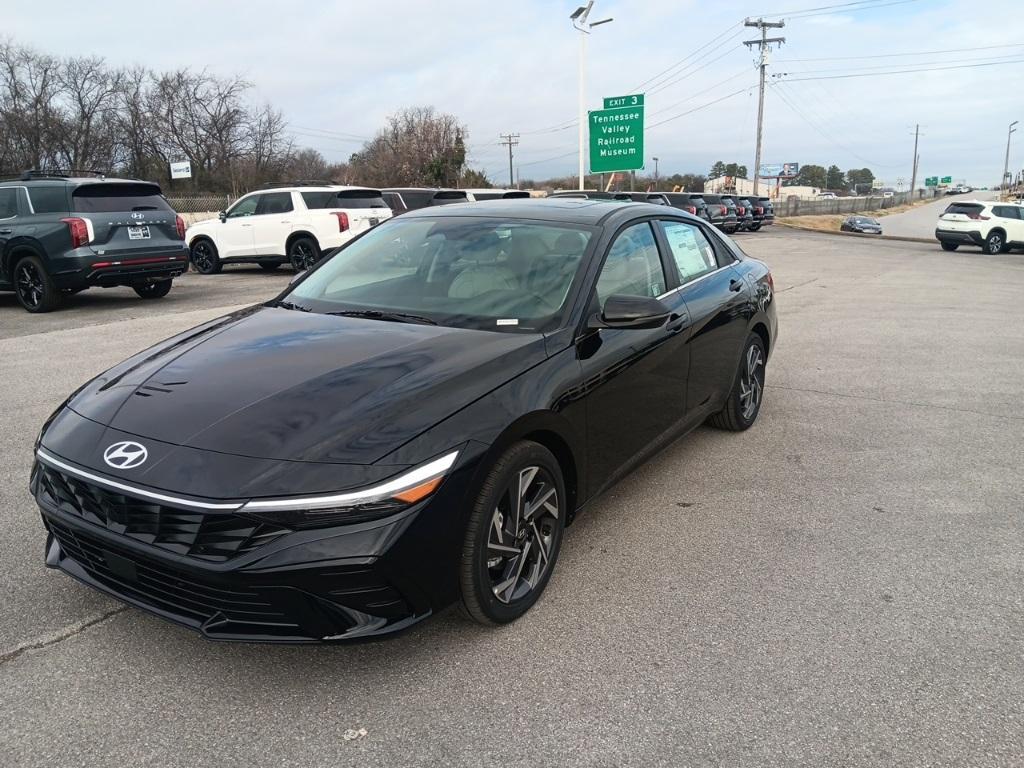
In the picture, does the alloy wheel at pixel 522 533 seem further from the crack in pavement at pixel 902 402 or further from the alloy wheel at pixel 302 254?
the alloy wheel at pixel 302 254

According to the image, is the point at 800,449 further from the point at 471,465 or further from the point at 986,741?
the point at 471,465

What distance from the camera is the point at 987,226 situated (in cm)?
2589

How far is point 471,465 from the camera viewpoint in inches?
101

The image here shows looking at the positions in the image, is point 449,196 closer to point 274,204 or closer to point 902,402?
point 274,204

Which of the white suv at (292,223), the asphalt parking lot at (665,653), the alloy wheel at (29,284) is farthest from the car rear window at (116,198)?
the asphalt parking lot at (665,653)

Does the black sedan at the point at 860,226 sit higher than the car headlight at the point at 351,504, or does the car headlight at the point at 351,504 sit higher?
the car headlight at the point at 351,504

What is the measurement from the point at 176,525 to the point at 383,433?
69 centimetres

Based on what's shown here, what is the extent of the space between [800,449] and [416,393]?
3294 mm

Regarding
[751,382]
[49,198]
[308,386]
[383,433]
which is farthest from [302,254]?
[383,433]

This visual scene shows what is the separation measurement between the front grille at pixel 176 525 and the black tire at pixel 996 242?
29655 millimetres

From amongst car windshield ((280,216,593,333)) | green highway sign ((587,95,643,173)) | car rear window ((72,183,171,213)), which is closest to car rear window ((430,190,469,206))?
car rear window ((72,183,171,213))

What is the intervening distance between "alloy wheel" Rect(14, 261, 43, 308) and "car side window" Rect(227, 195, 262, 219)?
574 cm

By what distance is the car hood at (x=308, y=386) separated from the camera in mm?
2484

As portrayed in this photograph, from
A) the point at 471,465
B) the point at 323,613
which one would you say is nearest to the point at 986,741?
the point at 471,465
